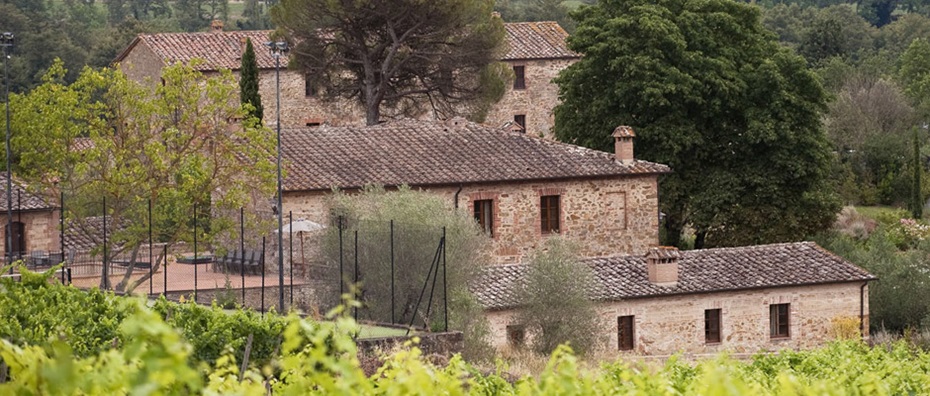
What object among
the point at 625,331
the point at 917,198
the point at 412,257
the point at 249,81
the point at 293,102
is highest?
the point at 249,81

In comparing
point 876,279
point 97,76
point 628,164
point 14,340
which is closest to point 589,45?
point 628,164

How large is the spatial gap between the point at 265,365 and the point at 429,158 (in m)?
20.7

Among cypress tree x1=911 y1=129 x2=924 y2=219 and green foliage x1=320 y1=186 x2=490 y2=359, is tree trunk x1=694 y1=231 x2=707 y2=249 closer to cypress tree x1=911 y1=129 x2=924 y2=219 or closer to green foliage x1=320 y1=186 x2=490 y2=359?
green foliage x1=320 y1=186 x2=490 y2=359

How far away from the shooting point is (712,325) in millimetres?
30250

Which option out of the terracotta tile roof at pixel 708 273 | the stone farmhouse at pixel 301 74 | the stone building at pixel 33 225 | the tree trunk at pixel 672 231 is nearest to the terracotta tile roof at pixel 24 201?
the stone building at pixel 33 225

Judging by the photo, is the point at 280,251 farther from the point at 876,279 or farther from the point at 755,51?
the point at 755,51

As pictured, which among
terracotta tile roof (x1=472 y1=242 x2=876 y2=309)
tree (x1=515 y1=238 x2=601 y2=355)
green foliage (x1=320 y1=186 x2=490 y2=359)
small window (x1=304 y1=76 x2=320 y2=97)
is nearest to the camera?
green foliage (x1=320 y1=186 x2=490 y2=359)

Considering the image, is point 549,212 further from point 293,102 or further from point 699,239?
point 293,102

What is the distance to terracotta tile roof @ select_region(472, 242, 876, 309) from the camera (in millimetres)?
29391

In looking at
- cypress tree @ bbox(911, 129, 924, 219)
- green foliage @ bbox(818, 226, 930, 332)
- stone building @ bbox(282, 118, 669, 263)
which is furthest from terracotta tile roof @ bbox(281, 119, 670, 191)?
cypress tree @ bbox(911, 129, 924, 219)

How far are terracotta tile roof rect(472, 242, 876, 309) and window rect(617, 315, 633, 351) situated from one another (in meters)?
0.50

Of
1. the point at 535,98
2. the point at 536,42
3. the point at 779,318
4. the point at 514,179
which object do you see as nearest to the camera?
the point at 779,318

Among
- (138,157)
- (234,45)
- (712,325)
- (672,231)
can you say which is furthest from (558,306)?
(234,45)

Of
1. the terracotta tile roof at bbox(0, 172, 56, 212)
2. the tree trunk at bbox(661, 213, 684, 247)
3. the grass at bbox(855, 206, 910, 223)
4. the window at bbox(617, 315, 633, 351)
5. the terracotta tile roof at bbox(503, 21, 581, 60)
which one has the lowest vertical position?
the window at bbox(617, 315, 633, 351)
